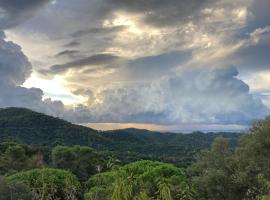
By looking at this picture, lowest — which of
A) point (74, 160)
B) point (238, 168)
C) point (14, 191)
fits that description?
point (74, 160)

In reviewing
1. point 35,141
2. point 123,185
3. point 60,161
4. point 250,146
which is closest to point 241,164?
point 250,146

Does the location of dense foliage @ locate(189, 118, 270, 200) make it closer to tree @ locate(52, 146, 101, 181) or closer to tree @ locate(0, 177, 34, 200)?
tree @ locate(0, 177, 34, 200)

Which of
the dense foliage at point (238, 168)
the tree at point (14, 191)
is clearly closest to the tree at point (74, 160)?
the tree at point (14, 191)

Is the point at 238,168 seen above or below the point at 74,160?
above

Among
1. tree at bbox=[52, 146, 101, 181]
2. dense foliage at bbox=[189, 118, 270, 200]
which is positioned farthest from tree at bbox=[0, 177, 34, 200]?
tree at bbox=[52, 146, 101, 181]

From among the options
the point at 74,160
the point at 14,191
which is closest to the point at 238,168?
the point at 14,191

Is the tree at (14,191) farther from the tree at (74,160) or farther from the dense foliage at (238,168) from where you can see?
the tree at (74,160)

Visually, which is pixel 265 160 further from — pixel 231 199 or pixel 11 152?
pixel 11 152

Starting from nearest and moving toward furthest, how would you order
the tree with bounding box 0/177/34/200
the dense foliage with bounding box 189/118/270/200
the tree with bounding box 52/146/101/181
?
the dense foliage with bounding box 189/118/270/200, the tree with bounding box 0/177/34/200, the tree with bounding box 52/146/101/181

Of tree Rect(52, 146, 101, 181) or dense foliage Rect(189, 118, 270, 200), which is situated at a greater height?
dense foliage Rect(189, 118, 270, 200)

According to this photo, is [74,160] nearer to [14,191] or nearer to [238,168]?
[14,191]

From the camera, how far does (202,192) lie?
44.3 meters

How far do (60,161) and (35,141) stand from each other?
8099cm

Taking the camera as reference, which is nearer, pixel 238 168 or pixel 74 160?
pixel 238 168
